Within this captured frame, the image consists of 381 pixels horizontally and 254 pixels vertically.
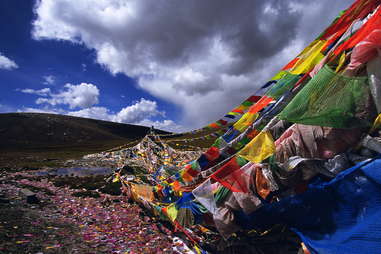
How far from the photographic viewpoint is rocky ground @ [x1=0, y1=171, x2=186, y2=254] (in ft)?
18.4

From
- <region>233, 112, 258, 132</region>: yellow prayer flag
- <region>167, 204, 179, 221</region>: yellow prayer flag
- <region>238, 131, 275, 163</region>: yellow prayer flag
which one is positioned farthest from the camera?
<region>233, 112, 258, 132</region>: yellow prayer flag

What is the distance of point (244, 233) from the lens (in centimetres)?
489

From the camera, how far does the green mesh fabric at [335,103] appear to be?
2389mm

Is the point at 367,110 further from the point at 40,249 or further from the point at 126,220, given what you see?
the point at 126,220

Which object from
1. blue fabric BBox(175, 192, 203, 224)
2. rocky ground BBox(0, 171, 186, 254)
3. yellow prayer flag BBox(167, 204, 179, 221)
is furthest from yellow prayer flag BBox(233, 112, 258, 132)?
rocky ground BBox(0, 171, 186, 254)

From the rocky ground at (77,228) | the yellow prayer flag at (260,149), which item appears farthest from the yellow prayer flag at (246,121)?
the rocky ground at (77,228)

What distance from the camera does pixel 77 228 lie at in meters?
7.07

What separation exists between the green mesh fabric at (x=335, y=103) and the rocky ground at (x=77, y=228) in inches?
211

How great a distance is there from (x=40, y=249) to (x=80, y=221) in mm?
2720

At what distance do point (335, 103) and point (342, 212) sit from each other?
60.6 inches

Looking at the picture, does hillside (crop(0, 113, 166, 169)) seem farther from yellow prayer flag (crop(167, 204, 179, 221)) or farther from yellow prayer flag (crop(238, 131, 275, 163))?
yellow prayer flag (crop(238, 131, 275, 163))

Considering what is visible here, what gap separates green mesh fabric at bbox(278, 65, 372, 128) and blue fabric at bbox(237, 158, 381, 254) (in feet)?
1.98

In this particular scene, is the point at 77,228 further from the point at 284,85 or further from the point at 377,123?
the point at 377,123

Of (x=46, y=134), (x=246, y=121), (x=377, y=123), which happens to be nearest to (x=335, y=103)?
(x=377, y=123)
